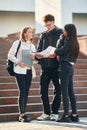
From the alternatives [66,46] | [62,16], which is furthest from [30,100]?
[62,16]

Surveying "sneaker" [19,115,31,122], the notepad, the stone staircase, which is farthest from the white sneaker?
the notepad

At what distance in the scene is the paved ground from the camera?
7246 millimetres

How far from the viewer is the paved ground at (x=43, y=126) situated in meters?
7.25

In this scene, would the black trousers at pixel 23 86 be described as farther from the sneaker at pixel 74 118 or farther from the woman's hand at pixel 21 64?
the sneaker at pixel 74 118

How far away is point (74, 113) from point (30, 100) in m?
1.59

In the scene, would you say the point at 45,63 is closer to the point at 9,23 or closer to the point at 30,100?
the point at 30,100

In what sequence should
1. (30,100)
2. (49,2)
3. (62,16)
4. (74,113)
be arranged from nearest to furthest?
(74,113)
(30,100)
(49,2)
(62,16)

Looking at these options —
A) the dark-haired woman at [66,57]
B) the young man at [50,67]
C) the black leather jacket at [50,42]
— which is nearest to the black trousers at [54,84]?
the young man at [50,67]

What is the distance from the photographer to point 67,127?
7285 mm

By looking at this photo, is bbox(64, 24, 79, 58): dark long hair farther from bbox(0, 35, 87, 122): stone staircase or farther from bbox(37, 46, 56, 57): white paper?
bbox(0, 35, 87, 122): stone staircase

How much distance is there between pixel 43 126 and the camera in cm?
743

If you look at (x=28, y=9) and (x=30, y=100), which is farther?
(x=28, y=9)

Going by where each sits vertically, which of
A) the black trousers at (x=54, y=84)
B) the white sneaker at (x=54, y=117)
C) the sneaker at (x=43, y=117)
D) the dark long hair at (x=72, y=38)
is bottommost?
the sneaker at (x=43, y=117)

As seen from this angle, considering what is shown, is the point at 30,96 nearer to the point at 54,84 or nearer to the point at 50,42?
the point at 54,84
